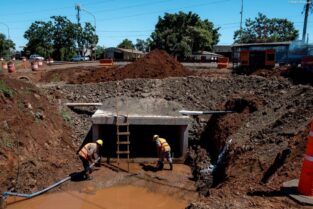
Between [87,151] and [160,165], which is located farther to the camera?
[160,165]

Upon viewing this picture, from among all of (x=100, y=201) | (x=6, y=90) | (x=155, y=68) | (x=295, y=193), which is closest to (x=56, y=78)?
(x=155, y=68)

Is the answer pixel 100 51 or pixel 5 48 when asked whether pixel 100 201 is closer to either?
pixel 5 48

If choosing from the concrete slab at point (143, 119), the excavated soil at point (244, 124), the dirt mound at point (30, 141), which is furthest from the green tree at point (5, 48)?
the concrete slab at point (143, 119)

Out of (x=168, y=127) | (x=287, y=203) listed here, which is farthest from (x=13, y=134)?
(x=287, y=203)

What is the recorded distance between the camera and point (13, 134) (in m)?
12.0

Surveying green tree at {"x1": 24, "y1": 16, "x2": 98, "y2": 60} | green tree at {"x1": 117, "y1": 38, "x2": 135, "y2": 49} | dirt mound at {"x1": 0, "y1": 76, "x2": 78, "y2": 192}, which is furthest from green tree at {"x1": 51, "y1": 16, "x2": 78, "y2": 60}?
dirt mound at {"x1": 0, "y1": 76, "x2": 78, "y2": 192}

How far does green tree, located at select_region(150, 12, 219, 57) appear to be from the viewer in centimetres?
5206

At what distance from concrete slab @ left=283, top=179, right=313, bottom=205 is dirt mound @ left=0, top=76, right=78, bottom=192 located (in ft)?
26.5

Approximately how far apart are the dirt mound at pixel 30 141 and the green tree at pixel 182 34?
3773cm

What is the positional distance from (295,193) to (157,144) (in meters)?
A: 7.87

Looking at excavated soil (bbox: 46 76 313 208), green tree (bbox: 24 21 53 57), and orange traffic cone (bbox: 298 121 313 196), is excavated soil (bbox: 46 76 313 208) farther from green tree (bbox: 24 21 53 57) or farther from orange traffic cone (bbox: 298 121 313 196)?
green tree (bbox: 24 21 53 57)

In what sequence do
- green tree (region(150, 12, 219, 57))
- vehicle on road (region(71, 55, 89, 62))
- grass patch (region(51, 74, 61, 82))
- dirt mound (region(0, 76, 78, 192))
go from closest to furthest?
1. dirt mound (region(0, 76, 78, 192))
2. grass patch (region(51, 74, 61, 82))
3. green tree (region(150, 12, 219, 57))
4. vehicle on road (region(71, 55, 89, 62))

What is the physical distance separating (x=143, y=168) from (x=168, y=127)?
143 inches

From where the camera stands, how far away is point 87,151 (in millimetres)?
11898
